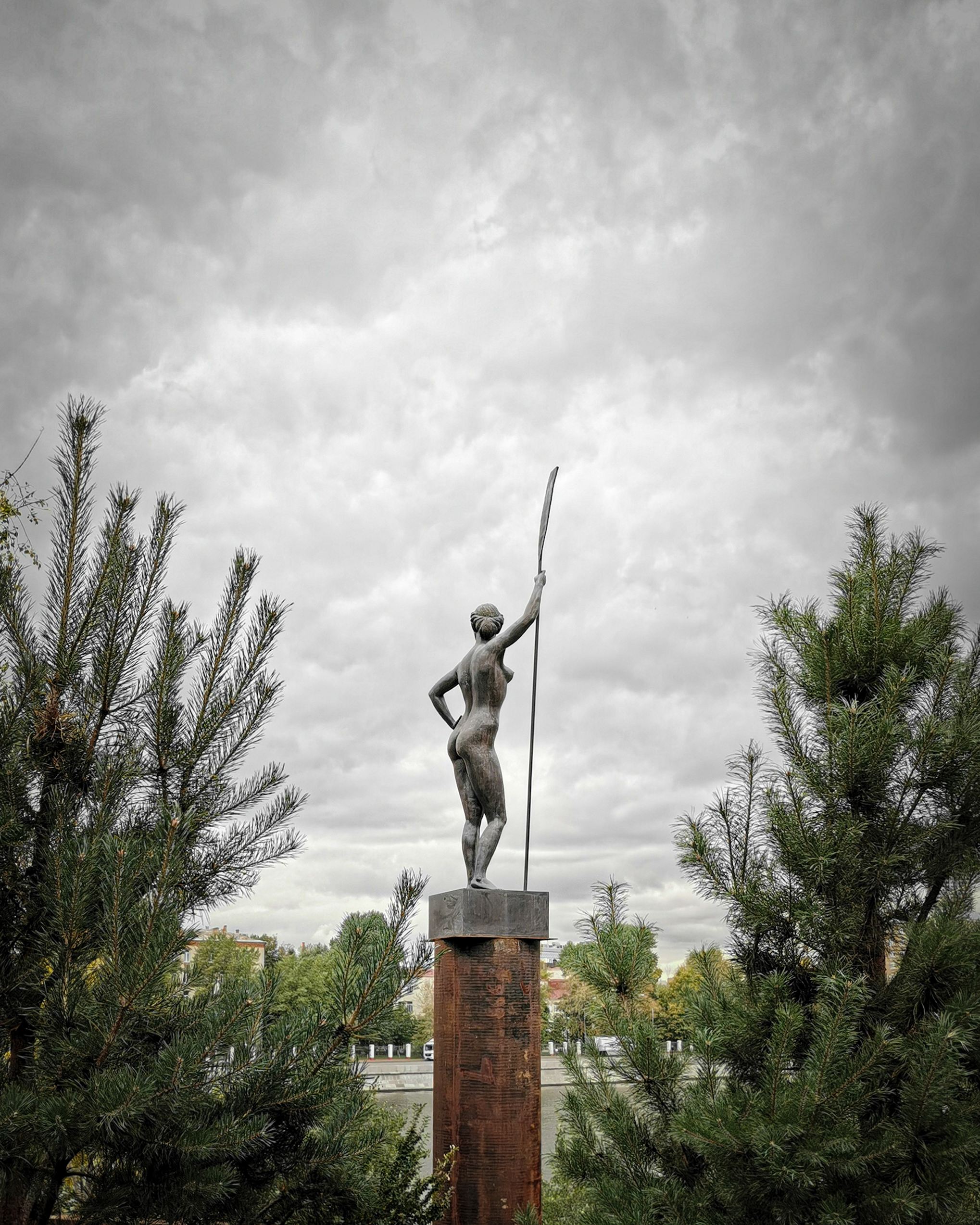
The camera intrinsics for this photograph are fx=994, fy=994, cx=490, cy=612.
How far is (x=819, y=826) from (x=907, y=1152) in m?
1.20

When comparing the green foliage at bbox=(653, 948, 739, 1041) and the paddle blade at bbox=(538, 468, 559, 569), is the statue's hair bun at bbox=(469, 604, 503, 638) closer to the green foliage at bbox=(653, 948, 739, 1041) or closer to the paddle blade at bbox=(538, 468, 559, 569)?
the paddle blade at bbox=(538, 468, 559, 569)

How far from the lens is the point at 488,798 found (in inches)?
290

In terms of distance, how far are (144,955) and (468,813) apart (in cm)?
446

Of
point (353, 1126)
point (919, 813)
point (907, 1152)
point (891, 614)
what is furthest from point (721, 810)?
point (353, 1126)

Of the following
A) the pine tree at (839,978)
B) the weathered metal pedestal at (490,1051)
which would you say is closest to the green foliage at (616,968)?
the pine tree at (839,978)

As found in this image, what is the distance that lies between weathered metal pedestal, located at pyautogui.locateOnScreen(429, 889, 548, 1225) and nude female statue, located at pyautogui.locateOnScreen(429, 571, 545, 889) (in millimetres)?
338

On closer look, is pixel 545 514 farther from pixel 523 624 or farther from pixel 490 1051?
pixel 490 1051

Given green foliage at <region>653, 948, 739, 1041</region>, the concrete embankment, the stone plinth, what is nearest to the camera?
green foliage at <region>653, 948, 739, 1041</region>

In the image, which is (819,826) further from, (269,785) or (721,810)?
(269,785)

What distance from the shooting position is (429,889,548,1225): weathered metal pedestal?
21.0ft

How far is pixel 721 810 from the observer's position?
4.49 m

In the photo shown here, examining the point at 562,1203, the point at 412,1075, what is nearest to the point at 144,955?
the point at 562,1203

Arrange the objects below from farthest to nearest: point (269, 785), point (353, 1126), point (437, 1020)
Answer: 1. point (437, 1020)
2. point (269, 785)
3. point (353, 1126)

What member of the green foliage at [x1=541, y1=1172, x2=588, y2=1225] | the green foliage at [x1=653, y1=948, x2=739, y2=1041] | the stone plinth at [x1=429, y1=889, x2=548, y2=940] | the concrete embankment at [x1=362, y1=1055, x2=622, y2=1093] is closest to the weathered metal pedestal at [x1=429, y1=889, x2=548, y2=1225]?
the stone plinth at [x1=429, y1=889, x2=548, y2=940]
